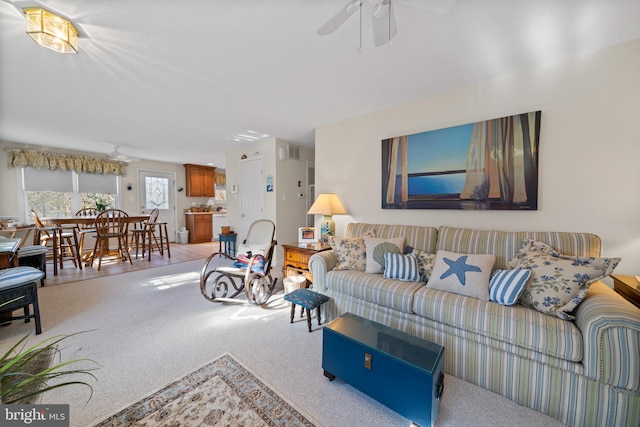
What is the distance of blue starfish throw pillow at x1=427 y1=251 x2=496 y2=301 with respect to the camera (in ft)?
6.00

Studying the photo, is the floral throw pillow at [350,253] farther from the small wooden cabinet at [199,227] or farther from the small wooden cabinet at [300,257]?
the small wooden cabinet at [199,227]

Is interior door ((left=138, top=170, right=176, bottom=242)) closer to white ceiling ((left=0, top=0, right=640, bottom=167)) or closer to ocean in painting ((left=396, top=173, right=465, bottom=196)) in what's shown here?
white ceiling ((left=0, top=0, right=640, bottom=167))

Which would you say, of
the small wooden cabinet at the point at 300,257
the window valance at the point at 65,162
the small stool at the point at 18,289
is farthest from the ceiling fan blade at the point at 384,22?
the window valance at the point at 65,162

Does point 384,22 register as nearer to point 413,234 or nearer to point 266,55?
point 266,55

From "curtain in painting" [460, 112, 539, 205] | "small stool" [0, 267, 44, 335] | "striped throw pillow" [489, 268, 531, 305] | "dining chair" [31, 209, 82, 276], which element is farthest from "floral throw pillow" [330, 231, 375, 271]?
"dining chair" [31, 209, 82, 276]

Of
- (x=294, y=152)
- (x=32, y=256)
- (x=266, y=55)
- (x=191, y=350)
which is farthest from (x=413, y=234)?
(x=32, y=256)

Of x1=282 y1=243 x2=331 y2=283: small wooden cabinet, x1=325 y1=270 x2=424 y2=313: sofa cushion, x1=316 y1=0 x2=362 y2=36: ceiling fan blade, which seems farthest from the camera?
x1=282 y1=243 x2=331 y2=283: small wooden cabinet

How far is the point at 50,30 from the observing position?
5.31 feet

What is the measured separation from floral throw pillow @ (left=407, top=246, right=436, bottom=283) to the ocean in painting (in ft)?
2.43

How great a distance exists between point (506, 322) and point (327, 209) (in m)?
2.10

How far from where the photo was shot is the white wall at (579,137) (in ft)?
6.26

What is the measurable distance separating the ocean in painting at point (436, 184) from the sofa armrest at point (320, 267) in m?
1.21

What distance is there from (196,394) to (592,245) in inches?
115

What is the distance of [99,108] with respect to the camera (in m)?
3.12
